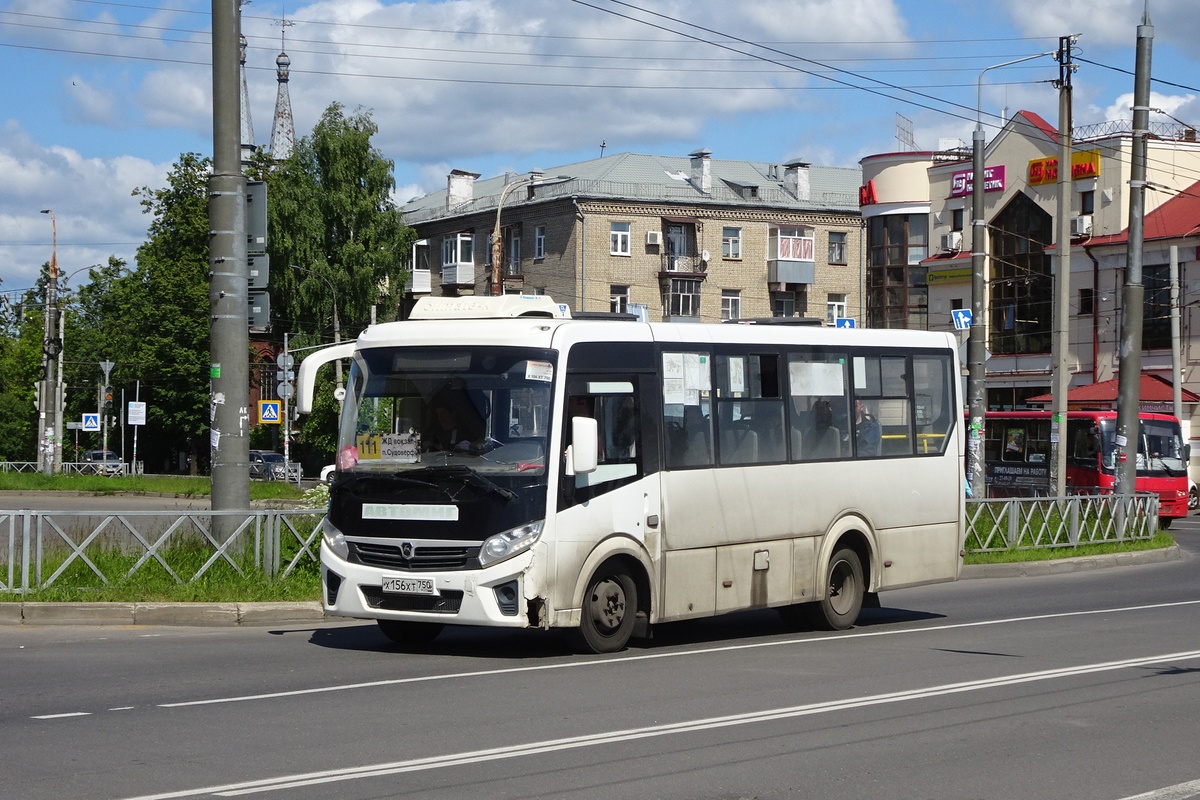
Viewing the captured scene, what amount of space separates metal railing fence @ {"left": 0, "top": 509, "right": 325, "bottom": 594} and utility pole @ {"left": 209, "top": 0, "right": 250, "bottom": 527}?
54 centimetres

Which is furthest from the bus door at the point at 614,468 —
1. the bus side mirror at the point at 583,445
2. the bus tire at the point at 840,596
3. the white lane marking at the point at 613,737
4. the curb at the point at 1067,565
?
the curb at the point at 1067,565

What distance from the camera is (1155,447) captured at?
39.7 m

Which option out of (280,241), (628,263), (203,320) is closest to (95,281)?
(203,320)

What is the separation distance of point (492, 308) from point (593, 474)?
5.38ft

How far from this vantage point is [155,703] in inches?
357

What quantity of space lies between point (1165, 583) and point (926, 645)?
9.27m

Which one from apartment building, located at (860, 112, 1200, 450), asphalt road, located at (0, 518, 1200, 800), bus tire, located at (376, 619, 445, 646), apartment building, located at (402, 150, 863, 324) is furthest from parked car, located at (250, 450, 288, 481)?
asphalt road, located at (0, 518, 1200, 800)

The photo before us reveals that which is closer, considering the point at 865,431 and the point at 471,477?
the point at 471,477

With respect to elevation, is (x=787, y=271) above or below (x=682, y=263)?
below

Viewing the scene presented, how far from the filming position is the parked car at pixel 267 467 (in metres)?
60.7

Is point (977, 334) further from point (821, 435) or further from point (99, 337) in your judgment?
point (99, 337)

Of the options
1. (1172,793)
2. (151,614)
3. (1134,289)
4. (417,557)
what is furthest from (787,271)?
(1172,793)

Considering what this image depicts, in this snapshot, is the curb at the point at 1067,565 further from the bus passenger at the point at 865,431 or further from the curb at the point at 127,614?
the curb at the point at 127,614

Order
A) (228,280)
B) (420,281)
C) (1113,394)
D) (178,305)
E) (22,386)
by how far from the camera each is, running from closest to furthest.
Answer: (228,280)
(1113,394)
(178,305)
(420,281)
(22,386)
